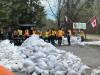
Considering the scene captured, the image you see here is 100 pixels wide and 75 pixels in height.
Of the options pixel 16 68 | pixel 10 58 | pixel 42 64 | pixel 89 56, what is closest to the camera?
pixel 42 64

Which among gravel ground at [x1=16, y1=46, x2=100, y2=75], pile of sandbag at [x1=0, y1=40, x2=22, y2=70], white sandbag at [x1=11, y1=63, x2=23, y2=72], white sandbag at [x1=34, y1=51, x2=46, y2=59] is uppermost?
white sandbag at [x1=34, y1=51, x2=46, y2=59]

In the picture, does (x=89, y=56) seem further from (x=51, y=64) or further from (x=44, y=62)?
(x=51, y=64)

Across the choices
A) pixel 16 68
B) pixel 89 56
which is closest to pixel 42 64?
pixel 16 68

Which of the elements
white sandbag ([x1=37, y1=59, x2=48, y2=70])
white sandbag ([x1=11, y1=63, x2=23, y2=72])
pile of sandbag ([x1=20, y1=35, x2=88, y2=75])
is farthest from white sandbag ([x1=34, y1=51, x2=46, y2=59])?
white sandbag ([x1=11, y1=63, x2=23, y2=72])

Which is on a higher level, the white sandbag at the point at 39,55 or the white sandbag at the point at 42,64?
the white sandbag at the point at 39,55

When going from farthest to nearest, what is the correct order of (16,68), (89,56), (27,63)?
(89,56)
(16,68)
(27,63)

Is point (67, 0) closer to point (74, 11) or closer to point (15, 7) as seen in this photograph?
point (74, 11)

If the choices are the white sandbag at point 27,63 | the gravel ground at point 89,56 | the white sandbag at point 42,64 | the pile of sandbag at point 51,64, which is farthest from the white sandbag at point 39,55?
the gravel ground at point 89,56

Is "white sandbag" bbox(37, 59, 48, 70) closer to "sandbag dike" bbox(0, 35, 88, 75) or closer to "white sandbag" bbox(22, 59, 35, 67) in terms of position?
"sandbag dike" bbox(0, 35, 88, 75)

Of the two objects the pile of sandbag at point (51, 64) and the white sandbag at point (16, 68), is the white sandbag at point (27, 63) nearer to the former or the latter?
the pile of sandbag at point (51, 64)

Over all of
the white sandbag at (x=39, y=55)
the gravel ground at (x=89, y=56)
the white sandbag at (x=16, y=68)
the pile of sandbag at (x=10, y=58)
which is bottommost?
the gravel ground at (x=89, y=56)

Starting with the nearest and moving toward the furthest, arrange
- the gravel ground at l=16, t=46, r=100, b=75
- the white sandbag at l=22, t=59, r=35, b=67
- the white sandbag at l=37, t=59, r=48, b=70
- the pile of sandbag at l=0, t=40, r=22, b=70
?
the white sandbag at l=37, t=59, r=48, b=70 < the white sandbag at l=22, t=59, r=35, b=67 < the pile of sandbag at l=0, t=40, r=22, b=70 < the gravel ground at l=16, t=46, r=100, b=75

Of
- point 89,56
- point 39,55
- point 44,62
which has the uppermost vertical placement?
point 39,55

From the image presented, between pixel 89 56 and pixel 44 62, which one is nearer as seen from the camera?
pixel 44 62
